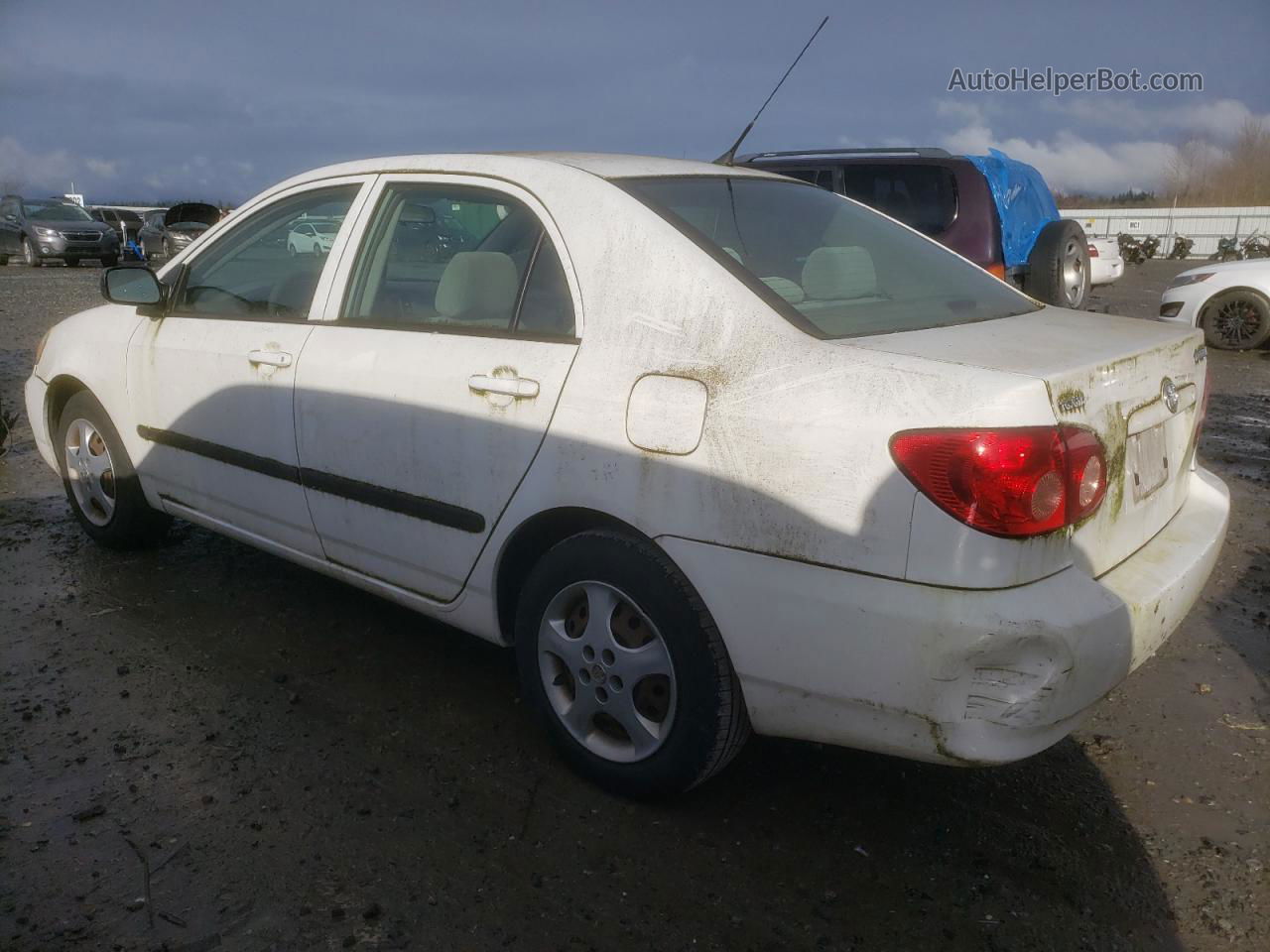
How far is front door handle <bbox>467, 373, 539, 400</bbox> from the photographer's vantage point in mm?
2703

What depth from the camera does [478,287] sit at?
299 centimetres

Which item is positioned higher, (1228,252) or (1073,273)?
(1073,273)

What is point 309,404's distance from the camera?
10.8 feet

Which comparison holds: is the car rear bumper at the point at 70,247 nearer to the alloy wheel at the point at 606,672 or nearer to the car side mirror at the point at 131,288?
→ the car side mirror at the point at 131,288

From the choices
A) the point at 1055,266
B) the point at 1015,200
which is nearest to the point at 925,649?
the point at 1055,266

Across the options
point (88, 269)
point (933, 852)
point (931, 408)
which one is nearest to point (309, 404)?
point (931, 408)

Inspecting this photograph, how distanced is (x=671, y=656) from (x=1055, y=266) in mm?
5436

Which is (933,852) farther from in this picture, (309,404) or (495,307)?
(309,404)

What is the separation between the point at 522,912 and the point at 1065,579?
1.37 meters

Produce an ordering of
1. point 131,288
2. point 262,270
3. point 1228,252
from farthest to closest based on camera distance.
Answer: point 1228,252 < point 131,288 < point 262,270

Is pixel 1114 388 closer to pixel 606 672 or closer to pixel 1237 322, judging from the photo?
pixel 606 672

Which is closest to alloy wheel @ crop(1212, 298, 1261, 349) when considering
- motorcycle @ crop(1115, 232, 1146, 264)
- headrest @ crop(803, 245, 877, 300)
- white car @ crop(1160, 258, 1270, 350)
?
white car @ crop(1160, 258, 1270, 350)

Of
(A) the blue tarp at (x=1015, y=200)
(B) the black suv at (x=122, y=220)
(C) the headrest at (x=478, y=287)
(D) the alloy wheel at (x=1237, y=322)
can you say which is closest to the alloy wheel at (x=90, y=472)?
(C) the headrest at (x=478, y=287)

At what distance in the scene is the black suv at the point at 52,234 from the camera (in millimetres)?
25156
